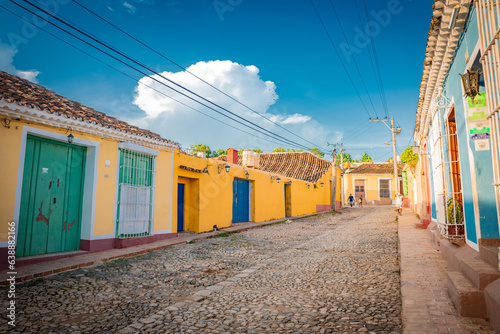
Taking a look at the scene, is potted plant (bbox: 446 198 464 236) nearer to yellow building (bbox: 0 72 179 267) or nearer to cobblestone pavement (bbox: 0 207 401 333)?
Answer: cobblestone pavement (bbox: 0 207 401 333)

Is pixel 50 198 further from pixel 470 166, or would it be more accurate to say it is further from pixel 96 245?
pixel 470 166

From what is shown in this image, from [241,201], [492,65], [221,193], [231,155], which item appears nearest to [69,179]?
[221,193]

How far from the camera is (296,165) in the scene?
2800 centimetres

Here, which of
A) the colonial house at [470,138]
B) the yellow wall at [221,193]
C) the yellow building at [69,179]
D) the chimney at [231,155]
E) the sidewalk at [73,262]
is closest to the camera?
the colonial house at [470,138]

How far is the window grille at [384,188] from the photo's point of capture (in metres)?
38.1

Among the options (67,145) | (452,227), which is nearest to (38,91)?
(67,145)

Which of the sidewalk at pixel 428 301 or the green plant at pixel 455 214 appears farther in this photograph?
the green plant at pixel 455 214

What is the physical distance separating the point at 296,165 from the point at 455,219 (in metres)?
23.0

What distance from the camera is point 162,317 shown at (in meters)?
3.51

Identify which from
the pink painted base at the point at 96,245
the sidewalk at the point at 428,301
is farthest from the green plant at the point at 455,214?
the pink painted base at the point at 96,245

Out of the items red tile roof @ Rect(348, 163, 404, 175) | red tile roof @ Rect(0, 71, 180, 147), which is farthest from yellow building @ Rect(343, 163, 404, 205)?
red tile roof @ Rect(0, 71, 180, 147)

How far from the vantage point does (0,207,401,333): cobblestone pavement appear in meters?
3.27

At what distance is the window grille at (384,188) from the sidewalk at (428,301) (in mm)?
34287

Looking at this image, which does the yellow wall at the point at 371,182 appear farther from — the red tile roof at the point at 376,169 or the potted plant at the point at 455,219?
the potted plant at the point at 455,219
